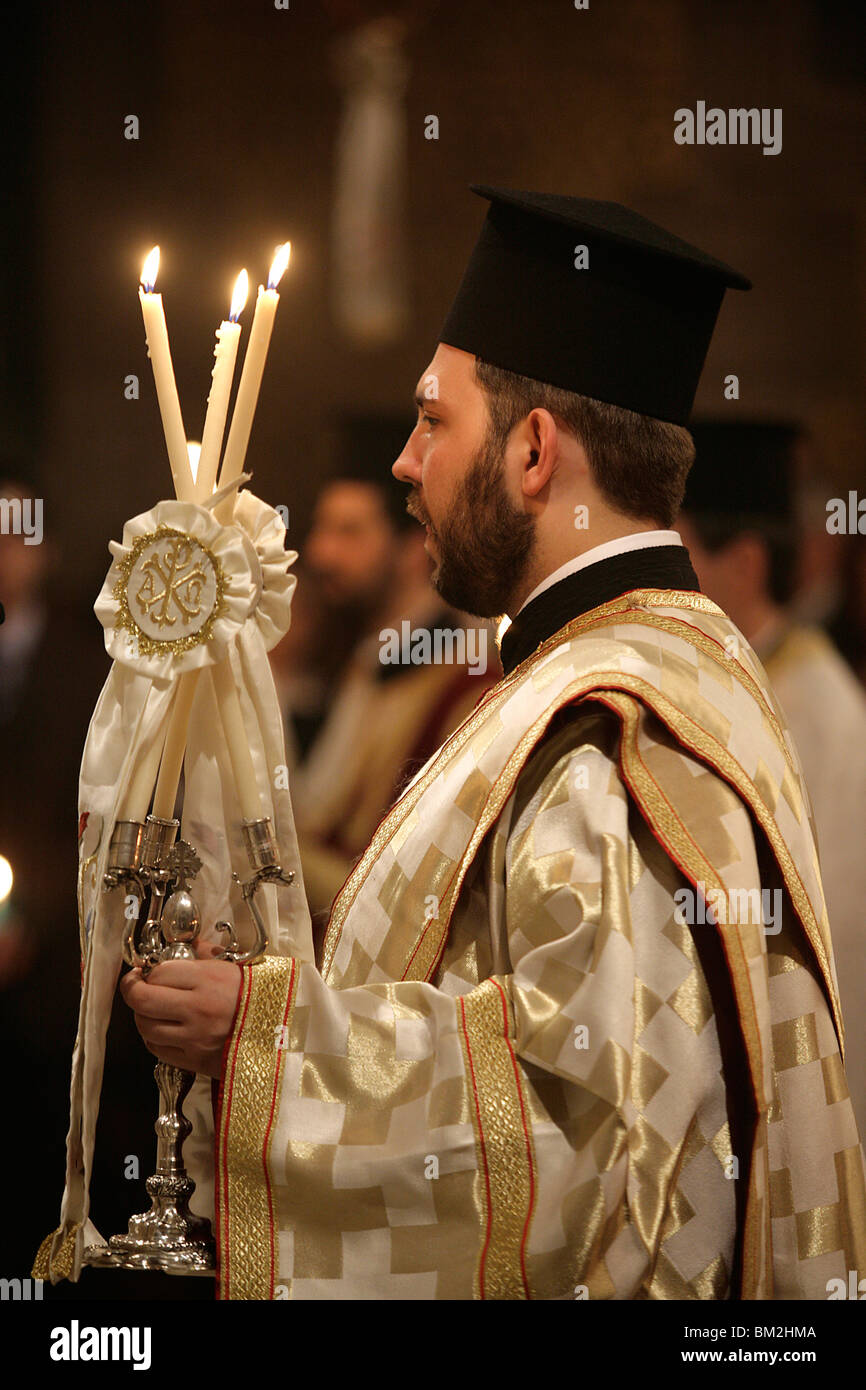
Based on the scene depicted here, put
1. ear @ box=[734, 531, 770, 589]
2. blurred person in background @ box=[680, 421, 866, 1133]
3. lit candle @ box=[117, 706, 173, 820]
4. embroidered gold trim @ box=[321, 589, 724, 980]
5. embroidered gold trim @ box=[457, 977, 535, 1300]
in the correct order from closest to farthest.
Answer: embroidered gold trim @ box=[457, 977, 535, 1300], lit candle @ box=[117, 706, 173, 820], embroidered gold trim @ box=[321, 589, 724, 980], blurred person in background @ box=[680, 421, 866, 1133], ear @ box=[734, 531, 770, 589]

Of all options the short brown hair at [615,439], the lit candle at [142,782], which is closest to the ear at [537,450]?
the short brown hair at [615,439]

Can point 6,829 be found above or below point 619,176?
below

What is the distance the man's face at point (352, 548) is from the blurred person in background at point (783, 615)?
0.89m

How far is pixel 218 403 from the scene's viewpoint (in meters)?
1.76

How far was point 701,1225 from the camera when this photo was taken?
→ 161 centimetres

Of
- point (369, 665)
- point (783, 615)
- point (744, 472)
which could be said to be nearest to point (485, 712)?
point (369, 665)

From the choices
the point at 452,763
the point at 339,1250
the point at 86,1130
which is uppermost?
the point at 452,763

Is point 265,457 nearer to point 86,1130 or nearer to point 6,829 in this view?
point 6,829

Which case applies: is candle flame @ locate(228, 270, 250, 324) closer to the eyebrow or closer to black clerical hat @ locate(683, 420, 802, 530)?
the eyebrow

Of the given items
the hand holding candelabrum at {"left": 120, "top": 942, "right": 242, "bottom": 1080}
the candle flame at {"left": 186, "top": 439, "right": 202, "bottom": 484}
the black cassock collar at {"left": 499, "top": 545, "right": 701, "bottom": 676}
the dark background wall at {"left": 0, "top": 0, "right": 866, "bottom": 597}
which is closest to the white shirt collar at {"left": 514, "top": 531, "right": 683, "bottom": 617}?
the black cassock collar at {"left": 499, "top": 545, "right": 701, "bottom": 676}

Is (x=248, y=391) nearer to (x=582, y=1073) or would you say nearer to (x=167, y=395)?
(x=167, y=395)

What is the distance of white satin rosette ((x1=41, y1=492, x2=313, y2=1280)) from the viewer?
5.55 ft

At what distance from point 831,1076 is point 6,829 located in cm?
271
